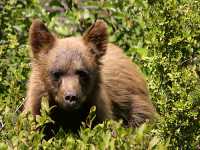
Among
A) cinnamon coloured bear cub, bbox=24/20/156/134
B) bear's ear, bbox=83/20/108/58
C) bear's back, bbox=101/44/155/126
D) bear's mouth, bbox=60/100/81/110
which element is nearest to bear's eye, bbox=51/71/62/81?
cinnamon coloured bear cub, bbox=24/20/156/134

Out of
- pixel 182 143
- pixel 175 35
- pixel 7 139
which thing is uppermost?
pixel 175 35

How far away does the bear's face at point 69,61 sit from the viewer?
7.41 meters

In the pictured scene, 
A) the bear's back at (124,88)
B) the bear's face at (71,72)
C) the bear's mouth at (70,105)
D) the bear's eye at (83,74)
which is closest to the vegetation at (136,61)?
the bear's mouth at (70,105)

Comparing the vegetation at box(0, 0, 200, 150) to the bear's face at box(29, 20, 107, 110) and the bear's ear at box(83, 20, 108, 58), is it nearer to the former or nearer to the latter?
the bear's face at box(29, 20, 107, 110)

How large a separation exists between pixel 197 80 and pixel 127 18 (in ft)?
11.8

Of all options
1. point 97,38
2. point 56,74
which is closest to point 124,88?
point 97,38

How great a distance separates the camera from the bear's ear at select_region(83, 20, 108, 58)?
8.02m

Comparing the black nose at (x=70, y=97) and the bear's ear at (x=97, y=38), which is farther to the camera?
the bear's ear at (x=97, y=38)

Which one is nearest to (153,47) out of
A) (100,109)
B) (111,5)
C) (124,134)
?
(100,109)

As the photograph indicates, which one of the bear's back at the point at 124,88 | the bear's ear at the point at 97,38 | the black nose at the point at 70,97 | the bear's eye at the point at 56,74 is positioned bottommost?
the bear's back at the point at 124,88

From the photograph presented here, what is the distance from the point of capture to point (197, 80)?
23.5 ft

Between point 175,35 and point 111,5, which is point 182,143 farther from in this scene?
point 111,5

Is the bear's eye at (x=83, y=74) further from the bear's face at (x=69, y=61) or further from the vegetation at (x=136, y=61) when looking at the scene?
the vegetation at (x=136, y=61)

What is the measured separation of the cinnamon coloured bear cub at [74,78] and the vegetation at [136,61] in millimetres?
240
